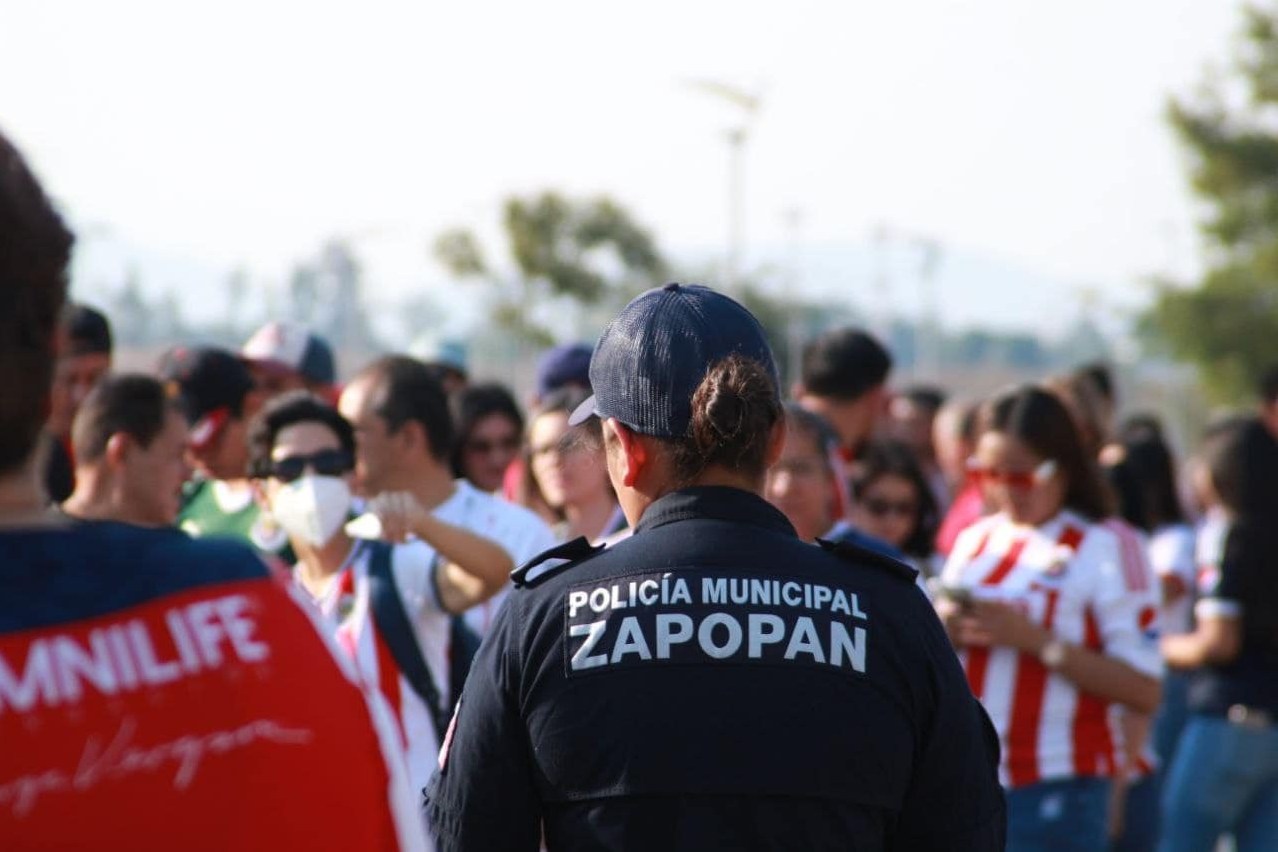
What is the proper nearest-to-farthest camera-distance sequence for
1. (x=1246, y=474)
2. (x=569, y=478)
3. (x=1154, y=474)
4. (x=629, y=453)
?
1. (x=629, y=453)
2. (x=569, y=478)
3. (x=1246, y=474)
4. (x=1154, y=474)

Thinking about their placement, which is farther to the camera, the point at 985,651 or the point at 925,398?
the point at 925,398

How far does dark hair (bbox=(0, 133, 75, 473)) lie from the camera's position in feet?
5.10

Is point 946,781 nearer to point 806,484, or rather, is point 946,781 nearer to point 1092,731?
point 806,484

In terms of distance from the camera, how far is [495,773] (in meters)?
2.60

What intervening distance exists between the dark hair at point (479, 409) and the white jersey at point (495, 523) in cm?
193

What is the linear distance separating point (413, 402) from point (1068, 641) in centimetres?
208

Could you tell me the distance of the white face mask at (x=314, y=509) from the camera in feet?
15.2

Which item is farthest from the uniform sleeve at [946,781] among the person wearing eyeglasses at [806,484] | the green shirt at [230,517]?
the green shirt at [230,517]

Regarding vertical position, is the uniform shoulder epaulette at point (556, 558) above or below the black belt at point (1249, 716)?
above

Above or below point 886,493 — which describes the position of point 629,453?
above

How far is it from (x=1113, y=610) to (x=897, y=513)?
162 cm

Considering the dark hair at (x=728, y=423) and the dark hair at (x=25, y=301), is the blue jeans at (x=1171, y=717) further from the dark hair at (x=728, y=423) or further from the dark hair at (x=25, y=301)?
the dark hair at (x=25, y=301)

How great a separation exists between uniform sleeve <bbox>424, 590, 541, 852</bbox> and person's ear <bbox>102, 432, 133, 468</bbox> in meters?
1.97

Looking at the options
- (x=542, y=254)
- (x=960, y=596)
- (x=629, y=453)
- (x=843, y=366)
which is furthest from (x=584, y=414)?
(x=542, y=254)
